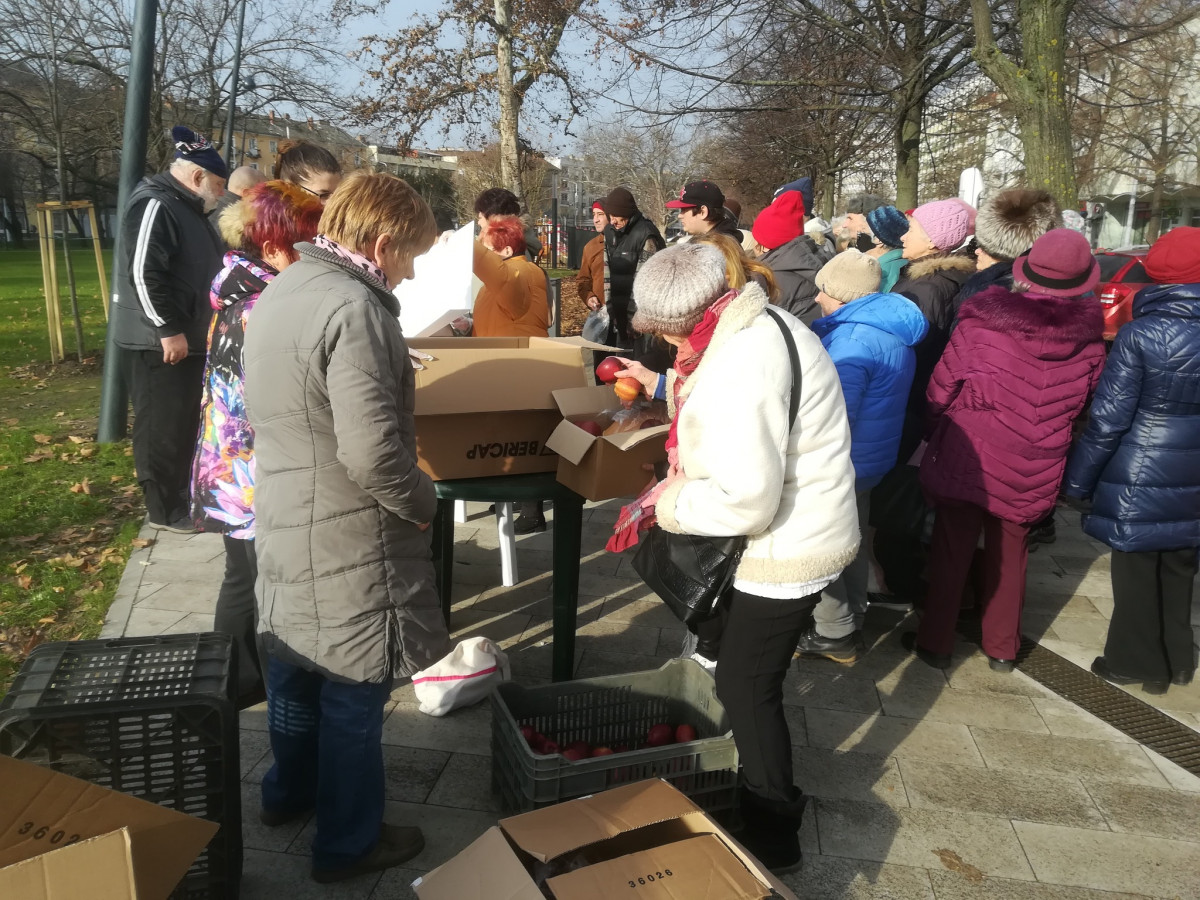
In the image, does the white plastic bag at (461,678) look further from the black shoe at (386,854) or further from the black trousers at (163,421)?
the black trousers at (163,421)

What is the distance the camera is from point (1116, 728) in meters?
3.69

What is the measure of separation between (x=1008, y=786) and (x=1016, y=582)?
1054mm

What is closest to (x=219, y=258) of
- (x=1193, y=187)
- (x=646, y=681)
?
(x=646, y=681)

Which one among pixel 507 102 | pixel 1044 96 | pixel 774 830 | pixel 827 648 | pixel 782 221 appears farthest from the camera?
pixel 507 102

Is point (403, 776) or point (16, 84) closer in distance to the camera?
point (403, 776)

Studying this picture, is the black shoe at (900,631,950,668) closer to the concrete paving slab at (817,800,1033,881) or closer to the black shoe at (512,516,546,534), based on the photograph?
the concrete paving slab at (817,800,1033,881)

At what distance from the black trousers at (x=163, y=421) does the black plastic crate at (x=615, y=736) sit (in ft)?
10.5

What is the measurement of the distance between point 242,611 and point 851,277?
2765 mm

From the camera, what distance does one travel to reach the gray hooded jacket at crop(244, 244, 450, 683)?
219cm

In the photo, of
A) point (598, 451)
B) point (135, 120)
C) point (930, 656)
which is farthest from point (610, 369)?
point (135, 120)

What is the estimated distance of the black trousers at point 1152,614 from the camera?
3.84m

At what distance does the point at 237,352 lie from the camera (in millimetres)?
2930

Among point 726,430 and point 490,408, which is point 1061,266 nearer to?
point 726,430

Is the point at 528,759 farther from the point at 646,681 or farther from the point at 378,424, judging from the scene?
the point at 378,424
